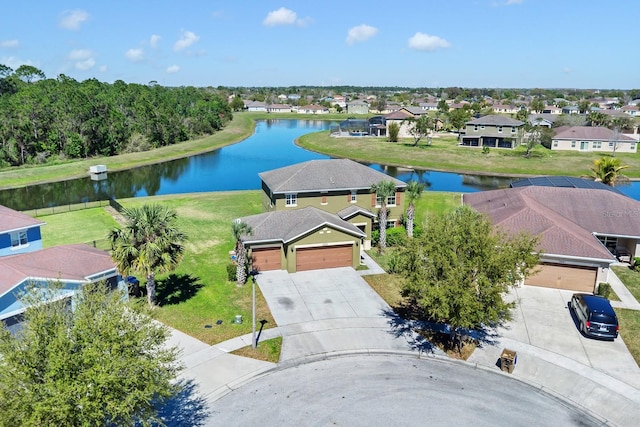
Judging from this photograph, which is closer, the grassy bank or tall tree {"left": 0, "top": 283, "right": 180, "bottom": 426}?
tall tree {"left": 0, "top": 283, "right": 180, "bottom": 426}

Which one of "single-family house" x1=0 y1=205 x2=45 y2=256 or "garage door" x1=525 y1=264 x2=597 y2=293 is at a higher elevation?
"single-family house" x1=0 y1=205 x2=45 y2=256

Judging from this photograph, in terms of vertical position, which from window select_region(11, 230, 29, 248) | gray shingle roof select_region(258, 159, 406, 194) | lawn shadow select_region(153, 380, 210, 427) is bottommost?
lawn shadow select_region(153, 380, 210, 427)

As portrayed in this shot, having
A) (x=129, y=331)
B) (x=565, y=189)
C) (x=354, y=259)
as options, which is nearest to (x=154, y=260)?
(x=129, y=331)

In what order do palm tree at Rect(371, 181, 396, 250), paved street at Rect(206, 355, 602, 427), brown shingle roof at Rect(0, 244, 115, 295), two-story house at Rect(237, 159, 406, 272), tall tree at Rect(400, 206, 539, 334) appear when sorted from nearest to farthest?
paved street at Rect(206, 355, 602, 427) < tall tree at Rect(400, 206, 539, 334) < brown shingle roof at Rect(0, 244, 115, 295) < two-story house at Rect(237, 159, 406, 272) < palm tree at Rect(371, 181, 396, 250)

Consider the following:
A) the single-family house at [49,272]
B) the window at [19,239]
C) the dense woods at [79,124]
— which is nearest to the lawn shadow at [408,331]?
the single-family house at [49,272]

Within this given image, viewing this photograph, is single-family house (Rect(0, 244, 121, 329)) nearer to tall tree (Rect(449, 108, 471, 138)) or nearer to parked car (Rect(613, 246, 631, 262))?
parked car (Rect(613, 246, 631, 262))

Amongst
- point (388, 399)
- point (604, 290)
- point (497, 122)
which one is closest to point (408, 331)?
point (388, 399)

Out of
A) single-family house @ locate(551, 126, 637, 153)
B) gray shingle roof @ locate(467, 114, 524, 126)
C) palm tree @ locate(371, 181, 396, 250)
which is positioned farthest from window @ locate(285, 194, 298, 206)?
gray shingle roof @ locate(467, 114, 524, 126)
